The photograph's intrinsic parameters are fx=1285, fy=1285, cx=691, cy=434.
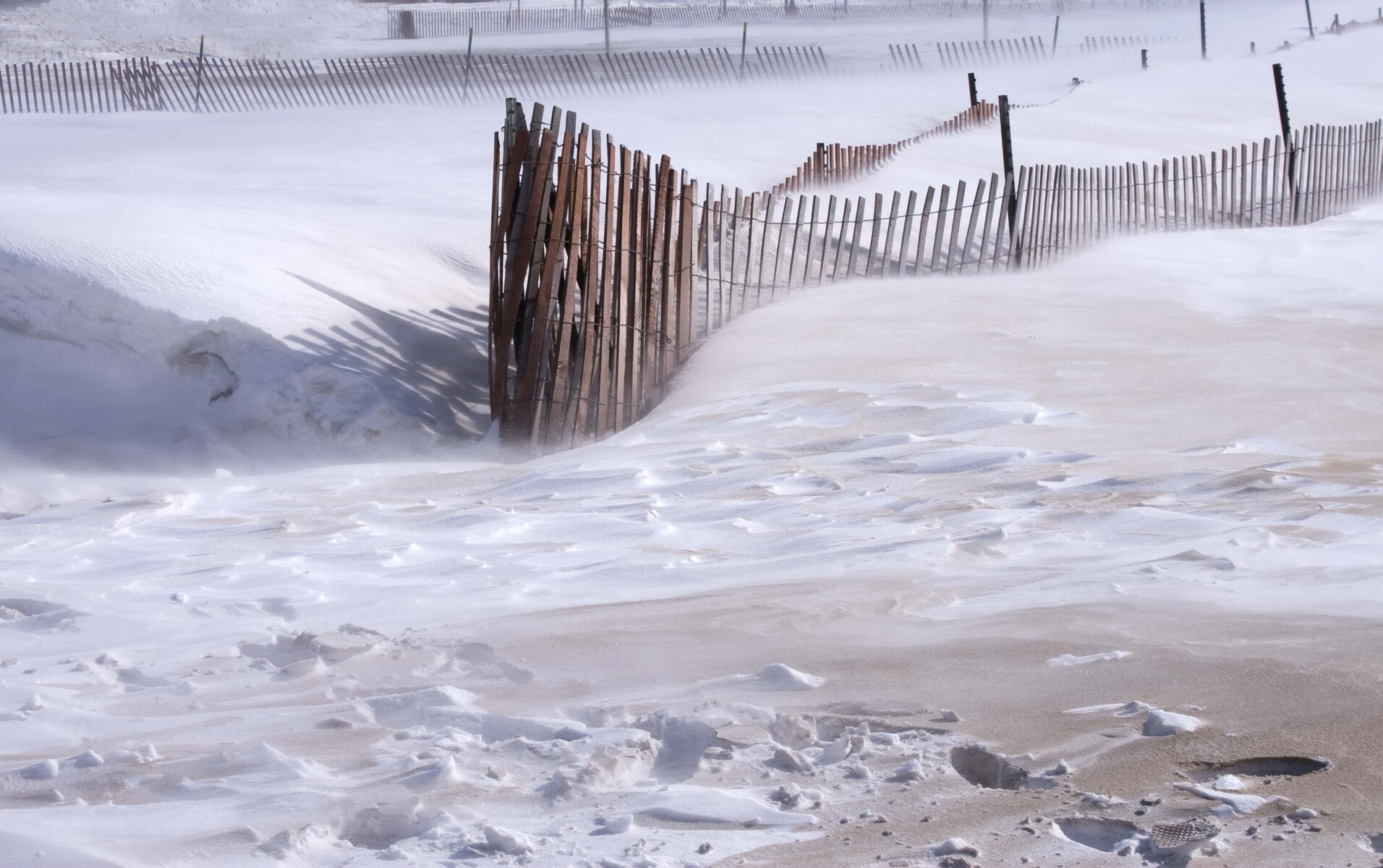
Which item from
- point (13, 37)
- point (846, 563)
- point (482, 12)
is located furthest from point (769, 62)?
point (846, 563)

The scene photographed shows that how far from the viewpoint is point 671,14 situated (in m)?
46.2

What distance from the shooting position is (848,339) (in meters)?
6.70

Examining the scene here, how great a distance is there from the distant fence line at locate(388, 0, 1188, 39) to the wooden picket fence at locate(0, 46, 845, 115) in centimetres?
1393

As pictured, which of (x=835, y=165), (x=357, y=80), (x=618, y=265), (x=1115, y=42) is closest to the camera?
(x=618, y=265)

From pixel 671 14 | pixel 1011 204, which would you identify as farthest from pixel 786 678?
pixel 671 14

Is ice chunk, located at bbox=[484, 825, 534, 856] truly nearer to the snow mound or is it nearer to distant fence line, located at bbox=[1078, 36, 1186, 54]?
the snow mound

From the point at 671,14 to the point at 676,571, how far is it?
45.4 meters

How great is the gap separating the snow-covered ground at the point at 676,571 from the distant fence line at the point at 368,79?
51.0ft

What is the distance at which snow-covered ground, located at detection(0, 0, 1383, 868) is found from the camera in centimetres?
211

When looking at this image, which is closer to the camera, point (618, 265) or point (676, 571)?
point (676, 571)

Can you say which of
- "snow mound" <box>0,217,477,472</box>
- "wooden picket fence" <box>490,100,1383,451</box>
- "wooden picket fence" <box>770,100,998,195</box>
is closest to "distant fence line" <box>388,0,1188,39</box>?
"wooden picket fence" <box>770,100,998,195</box>

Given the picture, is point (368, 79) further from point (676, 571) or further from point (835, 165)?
point (676, 571)

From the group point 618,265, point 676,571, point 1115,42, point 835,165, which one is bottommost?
point 676,571

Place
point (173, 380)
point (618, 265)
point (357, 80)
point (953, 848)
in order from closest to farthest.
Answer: point (953, 848), point (173, 380), point (618, 265), point (357, 80)
